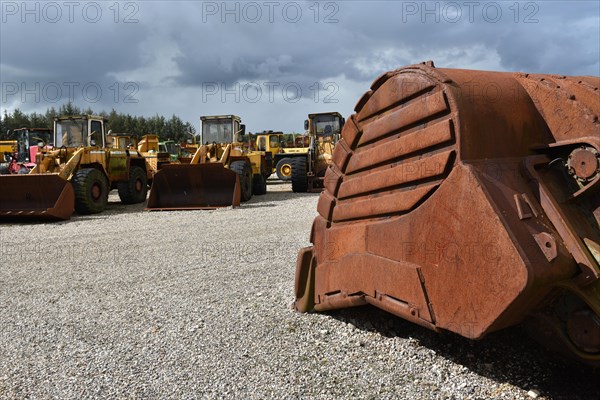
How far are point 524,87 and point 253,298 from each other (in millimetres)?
2463

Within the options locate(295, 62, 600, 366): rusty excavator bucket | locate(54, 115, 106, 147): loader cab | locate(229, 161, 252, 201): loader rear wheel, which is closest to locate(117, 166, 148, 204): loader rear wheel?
locate(54, 115, 106, 147): loader cab

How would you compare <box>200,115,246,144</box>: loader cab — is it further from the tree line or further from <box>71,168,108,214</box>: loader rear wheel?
the tree line

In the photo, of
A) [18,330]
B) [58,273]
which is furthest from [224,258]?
[18,330]

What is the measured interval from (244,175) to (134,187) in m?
3.41

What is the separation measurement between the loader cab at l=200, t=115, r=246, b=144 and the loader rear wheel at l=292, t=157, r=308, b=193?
6.59 ft

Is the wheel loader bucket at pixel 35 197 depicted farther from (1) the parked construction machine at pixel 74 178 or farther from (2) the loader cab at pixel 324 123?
(2) the loader cab at pixel 324 123

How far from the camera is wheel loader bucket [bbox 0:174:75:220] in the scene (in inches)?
391

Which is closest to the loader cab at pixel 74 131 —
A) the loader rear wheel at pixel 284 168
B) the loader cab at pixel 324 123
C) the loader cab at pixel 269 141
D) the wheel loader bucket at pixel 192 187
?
the wheel loader bucket at pixel 192 187

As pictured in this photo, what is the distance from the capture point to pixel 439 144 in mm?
2219

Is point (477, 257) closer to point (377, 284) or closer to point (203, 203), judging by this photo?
point (377, 284)

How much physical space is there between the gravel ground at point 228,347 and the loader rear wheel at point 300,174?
33.0ft

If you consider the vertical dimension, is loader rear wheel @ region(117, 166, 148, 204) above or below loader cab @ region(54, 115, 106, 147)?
below

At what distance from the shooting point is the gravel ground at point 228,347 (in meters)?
2.39

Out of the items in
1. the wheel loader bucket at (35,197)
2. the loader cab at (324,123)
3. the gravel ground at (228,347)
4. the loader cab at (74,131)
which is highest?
the loader cab at (324,123)
